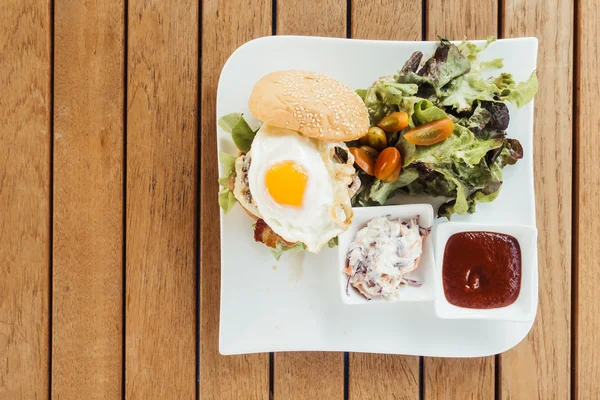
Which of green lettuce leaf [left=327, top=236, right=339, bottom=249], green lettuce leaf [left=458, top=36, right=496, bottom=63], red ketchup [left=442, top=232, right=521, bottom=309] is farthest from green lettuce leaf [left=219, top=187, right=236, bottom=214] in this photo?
green lettuce leaf [left=458, top=36, right=496, bottom=63]

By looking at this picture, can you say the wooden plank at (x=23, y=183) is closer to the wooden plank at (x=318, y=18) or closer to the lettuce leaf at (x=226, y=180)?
the lettuce leaf at (x=226, y=180)

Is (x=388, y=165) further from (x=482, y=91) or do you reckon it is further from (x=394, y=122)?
(x=482, y=91)

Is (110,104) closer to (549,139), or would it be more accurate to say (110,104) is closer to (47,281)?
(47,281)

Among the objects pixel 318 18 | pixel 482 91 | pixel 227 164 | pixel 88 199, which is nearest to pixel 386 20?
pixel 318 18

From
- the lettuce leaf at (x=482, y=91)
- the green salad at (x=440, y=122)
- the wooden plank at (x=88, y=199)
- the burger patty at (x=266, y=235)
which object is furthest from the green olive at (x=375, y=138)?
the wooden plank at (x=88, y=199)

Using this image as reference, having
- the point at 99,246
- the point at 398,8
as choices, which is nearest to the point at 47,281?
the point at 99,246

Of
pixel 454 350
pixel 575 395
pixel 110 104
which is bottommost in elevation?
pixel 575 395
